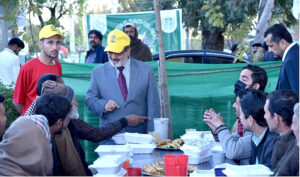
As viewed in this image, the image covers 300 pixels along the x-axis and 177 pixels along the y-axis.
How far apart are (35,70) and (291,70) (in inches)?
98.8

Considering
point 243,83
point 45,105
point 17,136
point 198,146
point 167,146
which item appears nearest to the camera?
point 17,136

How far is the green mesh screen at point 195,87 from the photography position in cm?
555

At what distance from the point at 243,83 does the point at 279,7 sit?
11441 millimetres

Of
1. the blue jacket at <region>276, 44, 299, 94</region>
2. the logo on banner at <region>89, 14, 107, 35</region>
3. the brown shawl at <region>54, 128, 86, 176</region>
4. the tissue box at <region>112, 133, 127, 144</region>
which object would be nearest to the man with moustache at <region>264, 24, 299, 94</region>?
the blue jacket at <region>276, 44, 299, 94</region>

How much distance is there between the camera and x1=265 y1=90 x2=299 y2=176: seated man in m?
2.57

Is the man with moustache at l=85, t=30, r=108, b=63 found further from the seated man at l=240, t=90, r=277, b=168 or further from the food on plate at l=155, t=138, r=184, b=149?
the seated man at l=240, t=90, r=277, b=168

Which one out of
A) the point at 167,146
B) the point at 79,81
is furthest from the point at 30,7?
the point at 167,146

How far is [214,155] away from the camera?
3.22 m

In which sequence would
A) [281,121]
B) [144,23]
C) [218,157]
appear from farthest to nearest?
[144,23] < [218,157] < [281,121]

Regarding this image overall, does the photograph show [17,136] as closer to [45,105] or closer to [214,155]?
[45,105]

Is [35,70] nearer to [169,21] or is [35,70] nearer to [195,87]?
[195,87]

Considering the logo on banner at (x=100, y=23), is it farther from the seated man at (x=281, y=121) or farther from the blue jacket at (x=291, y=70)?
the seated man at (x=281, y=121)

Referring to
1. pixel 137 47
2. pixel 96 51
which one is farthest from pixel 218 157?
pixel 96 51

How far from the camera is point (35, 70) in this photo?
4.24 metres
